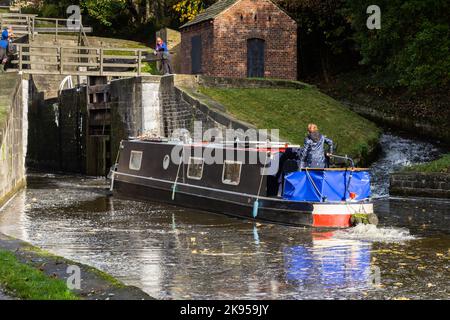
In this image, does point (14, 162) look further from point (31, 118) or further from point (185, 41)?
point (31, 118)

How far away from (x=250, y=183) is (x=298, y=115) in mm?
11570

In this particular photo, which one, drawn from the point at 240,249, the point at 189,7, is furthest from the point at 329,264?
the point at 189,7

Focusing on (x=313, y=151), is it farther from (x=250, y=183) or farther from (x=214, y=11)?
(x=214, y=11)

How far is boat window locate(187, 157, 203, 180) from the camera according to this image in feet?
67.9

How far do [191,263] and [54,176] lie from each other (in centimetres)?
2245

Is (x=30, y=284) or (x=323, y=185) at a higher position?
(x=323, y=185)

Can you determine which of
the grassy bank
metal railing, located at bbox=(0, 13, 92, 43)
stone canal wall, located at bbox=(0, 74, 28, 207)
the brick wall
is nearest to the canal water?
stone canal wall, located at bbox=(0, 74, 28, 207)

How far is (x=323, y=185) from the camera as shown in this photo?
17.1m

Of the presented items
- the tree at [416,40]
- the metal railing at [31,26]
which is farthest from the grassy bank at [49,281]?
the metal railing at [31,26]

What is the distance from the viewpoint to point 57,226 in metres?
17.5

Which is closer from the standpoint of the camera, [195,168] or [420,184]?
[195,168]

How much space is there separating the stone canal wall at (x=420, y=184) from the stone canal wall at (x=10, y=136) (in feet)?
36.2

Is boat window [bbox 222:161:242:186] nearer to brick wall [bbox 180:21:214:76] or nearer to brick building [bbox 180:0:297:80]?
brick building [bbox 180:0:297:80]

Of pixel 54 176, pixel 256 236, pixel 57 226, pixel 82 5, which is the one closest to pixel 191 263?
pixel 256 236
